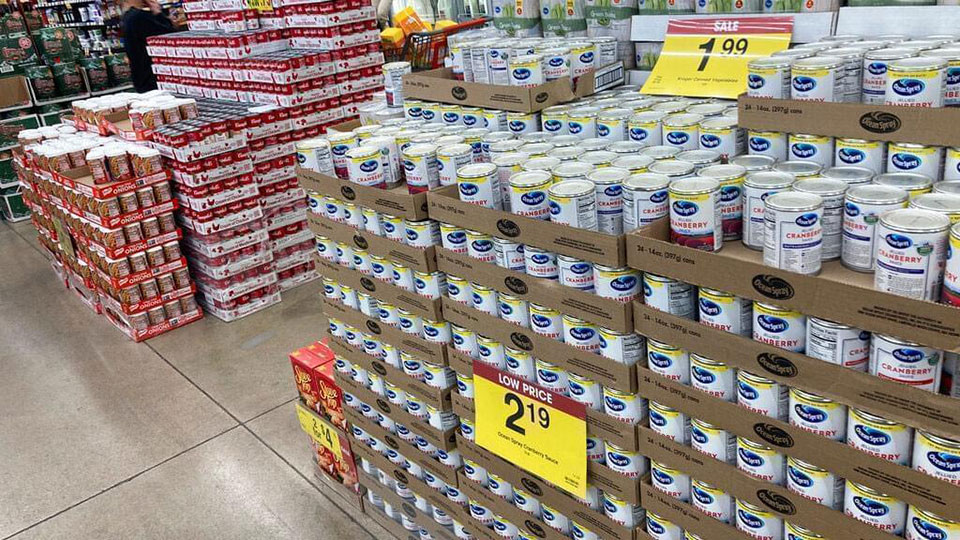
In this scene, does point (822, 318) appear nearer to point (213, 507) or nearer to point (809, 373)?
point (809, 373)

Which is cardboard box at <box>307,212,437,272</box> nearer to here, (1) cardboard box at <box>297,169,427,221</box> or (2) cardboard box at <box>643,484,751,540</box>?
(1) cardboard box at <box>297,169,427,221</box>

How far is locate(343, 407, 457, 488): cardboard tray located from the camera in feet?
8.05

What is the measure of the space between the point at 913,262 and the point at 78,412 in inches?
158

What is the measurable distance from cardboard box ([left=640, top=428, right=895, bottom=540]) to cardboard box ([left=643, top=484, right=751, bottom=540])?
0.31 feet

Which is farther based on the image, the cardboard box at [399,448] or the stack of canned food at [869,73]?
the cardboard box at [399,448]

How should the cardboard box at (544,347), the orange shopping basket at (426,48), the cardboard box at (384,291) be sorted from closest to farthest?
the cardboard box at (544,347)
the cardboard box at (384,291)
the orange shopping basket at (426,48)

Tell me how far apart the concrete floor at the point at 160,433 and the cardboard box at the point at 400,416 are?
1.90ft

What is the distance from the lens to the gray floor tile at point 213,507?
296 cm

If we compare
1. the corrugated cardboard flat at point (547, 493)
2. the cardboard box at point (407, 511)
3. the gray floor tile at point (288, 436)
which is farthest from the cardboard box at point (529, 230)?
the gray floor tile at point (288, 436)

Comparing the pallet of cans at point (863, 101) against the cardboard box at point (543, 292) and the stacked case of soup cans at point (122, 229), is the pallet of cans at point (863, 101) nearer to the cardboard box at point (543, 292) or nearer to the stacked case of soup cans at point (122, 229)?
the cardboard box at point (543, 292)

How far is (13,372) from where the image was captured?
176 inches

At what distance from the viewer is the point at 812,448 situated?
1451mm

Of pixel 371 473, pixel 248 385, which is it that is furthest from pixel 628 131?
pixel 248 385

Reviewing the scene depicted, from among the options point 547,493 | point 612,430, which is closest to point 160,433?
point 547,493
